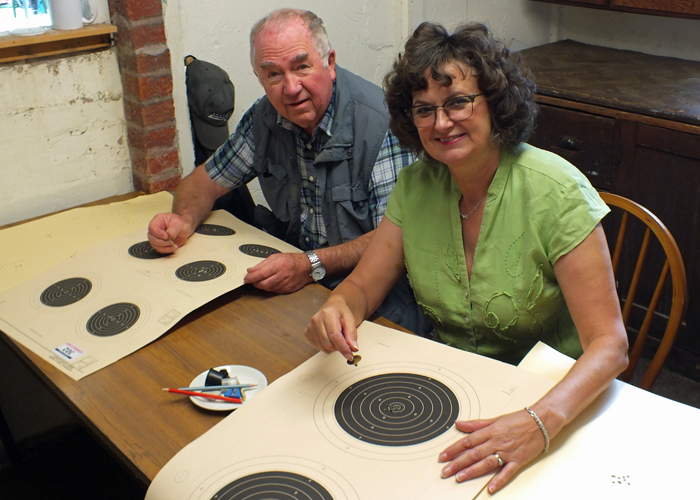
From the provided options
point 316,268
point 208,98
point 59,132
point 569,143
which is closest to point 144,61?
point 208,98

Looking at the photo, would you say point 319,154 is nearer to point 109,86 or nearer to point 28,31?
point 109,86

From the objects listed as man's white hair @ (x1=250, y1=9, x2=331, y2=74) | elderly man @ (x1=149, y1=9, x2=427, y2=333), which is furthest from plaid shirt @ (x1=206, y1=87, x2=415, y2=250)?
man's white hair @ (x1=250, y1=9, x2=331, y2=74)

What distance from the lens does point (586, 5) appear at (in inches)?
113

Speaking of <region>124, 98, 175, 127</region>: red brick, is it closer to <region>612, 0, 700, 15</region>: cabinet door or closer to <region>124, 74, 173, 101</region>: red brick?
<region>124, 74, 173, 101</region>: red brick

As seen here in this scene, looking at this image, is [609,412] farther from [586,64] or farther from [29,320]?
[586,64]

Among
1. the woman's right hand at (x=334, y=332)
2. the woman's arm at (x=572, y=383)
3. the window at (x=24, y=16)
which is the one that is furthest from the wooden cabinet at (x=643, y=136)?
the window at (x=24, y=16)

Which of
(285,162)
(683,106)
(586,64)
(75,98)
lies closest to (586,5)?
(586,64)

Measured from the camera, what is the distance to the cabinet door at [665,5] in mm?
2514

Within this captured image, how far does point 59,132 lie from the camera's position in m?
2.03

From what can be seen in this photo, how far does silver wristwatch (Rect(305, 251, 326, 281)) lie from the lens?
5.32 ft

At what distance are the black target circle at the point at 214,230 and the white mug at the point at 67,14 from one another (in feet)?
2.32

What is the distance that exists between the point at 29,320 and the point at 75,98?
85cm

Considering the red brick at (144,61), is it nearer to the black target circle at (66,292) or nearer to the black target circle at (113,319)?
the black target circle at (66,292)

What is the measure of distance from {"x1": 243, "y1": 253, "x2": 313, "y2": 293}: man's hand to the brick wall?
31.8 inches
